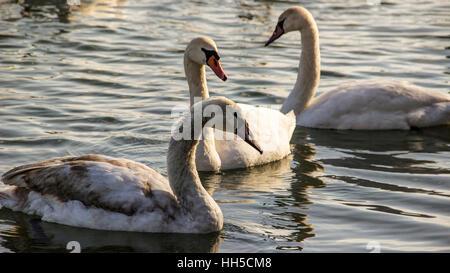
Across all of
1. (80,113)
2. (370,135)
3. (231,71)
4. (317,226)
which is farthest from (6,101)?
(317,226)

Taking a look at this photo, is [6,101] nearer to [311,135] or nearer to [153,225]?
[311,135]

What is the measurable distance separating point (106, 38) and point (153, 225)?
10.1m

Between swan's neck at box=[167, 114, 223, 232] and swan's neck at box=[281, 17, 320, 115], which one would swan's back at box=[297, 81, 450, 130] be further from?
swan's neck at box=[167, 114, 223, 232]

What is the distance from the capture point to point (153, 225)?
7.39 metres

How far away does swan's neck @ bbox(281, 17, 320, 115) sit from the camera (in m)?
12.0

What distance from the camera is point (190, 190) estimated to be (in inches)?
296

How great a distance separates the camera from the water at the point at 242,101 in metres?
7.57

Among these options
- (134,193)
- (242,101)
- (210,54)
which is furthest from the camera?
(242,101)

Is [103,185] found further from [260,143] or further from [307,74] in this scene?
[307,74]

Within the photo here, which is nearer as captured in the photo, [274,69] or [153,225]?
[153,225]

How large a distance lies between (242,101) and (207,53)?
349 centimetres

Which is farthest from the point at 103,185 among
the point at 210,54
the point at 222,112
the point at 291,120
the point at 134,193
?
the point at 291,120

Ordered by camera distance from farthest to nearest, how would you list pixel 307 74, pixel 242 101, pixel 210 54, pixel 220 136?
pixel 242 101, pixel 307 74, pixel 220 136, pixel 210 54

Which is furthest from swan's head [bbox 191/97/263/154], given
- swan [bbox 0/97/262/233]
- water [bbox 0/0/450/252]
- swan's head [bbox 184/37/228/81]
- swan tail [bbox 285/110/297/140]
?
swan tail [bbox 285/110/297/140]
